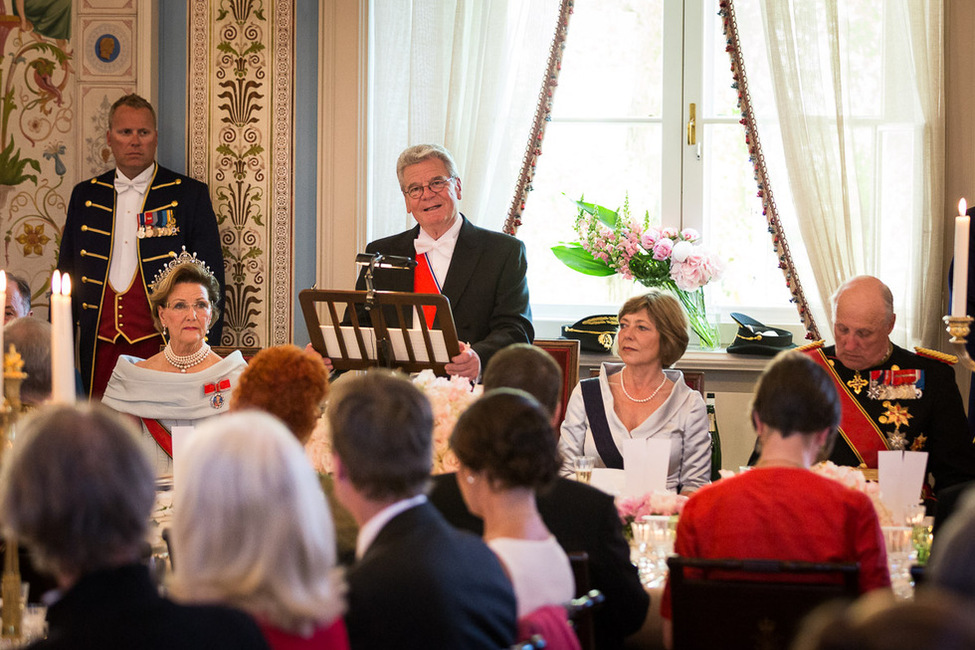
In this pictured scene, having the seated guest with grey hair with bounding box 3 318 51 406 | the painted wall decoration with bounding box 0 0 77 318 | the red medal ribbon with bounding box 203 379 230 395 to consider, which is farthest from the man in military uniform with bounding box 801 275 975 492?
the painted wall decoration with bounding box 0 0 77 318

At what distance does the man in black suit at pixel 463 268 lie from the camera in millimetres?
3961

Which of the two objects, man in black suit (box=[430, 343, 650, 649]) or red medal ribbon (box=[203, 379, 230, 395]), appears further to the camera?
red medal ribbon (box=[203, 379, 230, 395])

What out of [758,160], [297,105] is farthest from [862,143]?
[297,105]

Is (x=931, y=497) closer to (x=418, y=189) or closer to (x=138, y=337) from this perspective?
(x=418, y=189)

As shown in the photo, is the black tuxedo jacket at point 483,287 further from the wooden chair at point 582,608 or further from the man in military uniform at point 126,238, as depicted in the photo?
the wooden chair at point 582,608

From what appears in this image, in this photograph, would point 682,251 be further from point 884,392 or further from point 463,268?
point 884,392

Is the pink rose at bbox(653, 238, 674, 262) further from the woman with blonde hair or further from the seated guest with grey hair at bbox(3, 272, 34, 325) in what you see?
the seated guest with grey hair at bbox(3, 272, 34, 325)

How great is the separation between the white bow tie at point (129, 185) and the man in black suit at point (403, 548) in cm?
335

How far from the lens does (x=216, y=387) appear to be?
3.68m

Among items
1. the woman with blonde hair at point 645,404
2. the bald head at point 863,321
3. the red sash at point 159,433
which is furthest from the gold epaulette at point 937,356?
the red sash at point 159,433

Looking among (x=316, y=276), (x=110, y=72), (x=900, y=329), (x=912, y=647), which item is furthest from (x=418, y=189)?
(x=912, y=647)

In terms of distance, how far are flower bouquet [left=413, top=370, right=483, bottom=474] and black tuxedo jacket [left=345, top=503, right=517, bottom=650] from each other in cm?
95

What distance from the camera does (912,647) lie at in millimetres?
642

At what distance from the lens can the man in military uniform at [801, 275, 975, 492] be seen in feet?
11.3
